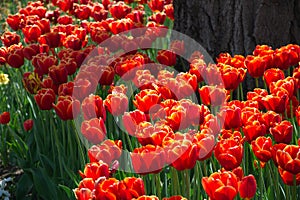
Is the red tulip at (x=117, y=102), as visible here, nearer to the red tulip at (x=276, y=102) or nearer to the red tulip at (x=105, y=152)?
the red tulip at (x=105, y=152)

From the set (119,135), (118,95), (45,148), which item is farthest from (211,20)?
(118,95)

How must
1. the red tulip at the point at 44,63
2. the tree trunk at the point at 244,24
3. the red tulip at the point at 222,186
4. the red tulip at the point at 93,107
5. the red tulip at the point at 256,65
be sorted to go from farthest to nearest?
the tree trunk at the point at 244,24
the red tulip at the point at 44,63
the red tulip at the point at 256,65
the red tulip at the point at 93,107
the red tulip at the point at 222,186

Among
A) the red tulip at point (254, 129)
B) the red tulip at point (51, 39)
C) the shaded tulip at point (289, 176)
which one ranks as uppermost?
the red tulip at point (51, 39)

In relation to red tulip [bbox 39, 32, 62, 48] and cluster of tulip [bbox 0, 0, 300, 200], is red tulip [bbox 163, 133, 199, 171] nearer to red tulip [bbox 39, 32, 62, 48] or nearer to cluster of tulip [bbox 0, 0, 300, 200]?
cluster of tulip [bbox 0, 0, 300, 200]

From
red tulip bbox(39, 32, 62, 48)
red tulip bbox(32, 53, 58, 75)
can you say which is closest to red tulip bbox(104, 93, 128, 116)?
red tulip bbox(32, 53, 58, 75)

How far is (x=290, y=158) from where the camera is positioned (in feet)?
6.68

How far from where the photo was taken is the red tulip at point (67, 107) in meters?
2.86

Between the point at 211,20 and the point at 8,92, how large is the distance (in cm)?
184

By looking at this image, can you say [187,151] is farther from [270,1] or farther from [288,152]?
[270,1]

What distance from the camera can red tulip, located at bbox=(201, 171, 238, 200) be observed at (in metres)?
1.85

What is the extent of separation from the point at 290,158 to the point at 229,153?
0.23 m

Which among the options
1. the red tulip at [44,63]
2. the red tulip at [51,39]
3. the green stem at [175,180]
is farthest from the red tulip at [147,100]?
the red tulip at [51,39]

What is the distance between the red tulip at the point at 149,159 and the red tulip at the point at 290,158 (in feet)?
1.37

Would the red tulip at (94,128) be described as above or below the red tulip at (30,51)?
below
